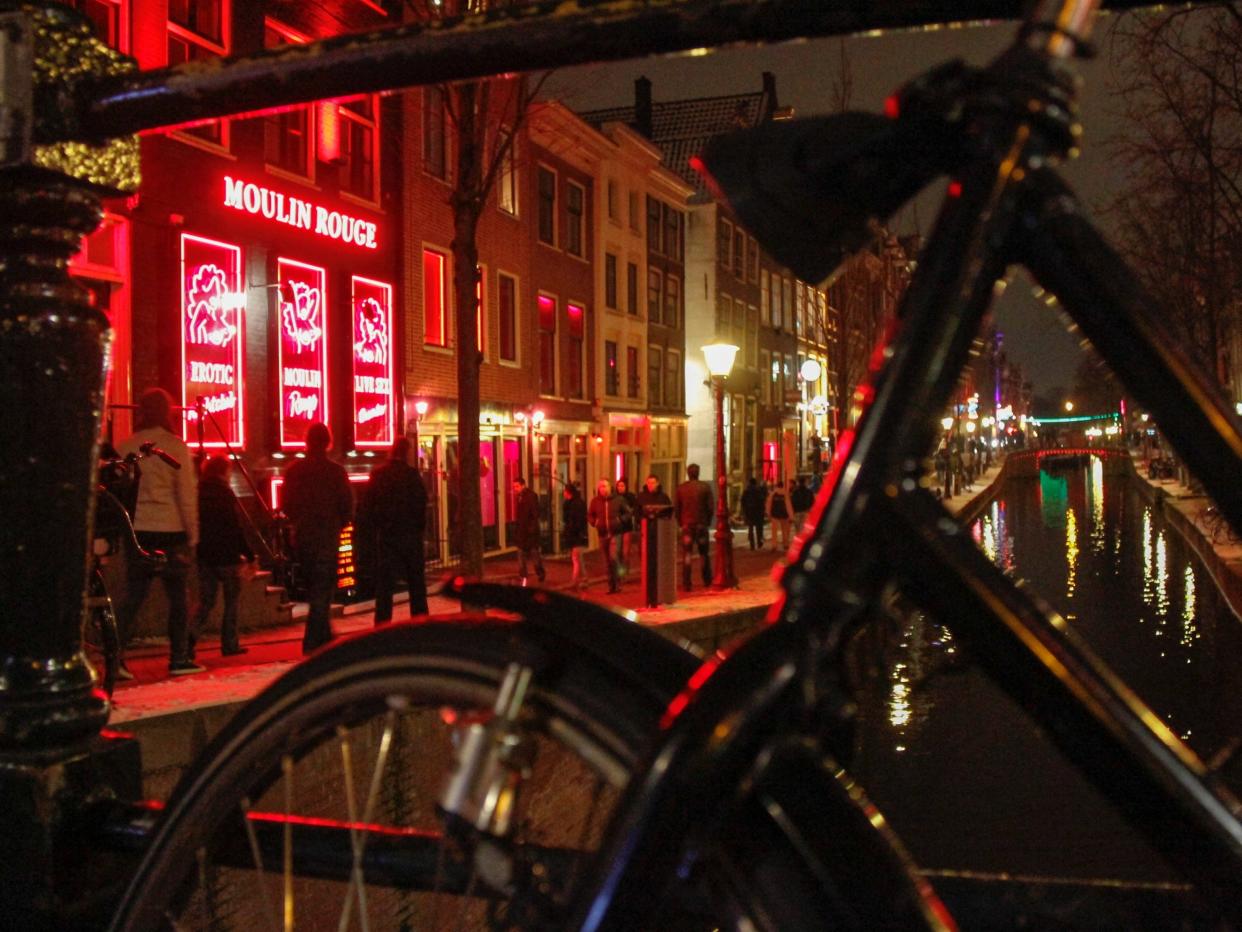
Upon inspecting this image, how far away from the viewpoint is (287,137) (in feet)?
53.7

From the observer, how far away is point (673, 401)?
35.7 meters

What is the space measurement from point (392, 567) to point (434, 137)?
1095cm

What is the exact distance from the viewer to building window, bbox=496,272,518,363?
24109 mm

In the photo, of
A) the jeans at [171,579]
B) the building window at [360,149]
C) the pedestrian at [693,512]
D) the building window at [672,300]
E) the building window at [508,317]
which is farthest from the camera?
the building window at [672,300]

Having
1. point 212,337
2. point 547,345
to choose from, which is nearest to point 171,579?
point 212,337

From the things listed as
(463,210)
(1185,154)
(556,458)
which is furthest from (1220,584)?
(556,458)

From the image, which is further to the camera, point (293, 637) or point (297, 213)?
point (297, 213)

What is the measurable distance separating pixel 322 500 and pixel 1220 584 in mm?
11454

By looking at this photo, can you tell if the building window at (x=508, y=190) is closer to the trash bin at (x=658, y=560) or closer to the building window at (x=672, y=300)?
the building window at (x=672, y=300)

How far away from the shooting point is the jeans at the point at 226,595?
384 inches

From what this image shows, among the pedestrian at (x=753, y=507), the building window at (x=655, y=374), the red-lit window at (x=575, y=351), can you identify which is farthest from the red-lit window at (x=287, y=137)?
the building window at (x=655, y=374)

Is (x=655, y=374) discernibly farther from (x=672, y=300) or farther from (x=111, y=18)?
(x=111, y=18)

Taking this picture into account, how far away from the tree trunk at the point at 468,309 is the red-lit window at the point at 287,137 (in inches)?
132

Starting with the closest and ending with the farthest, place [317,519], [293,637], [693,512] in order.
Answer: [317,519]
[293,637]
[693,512]
